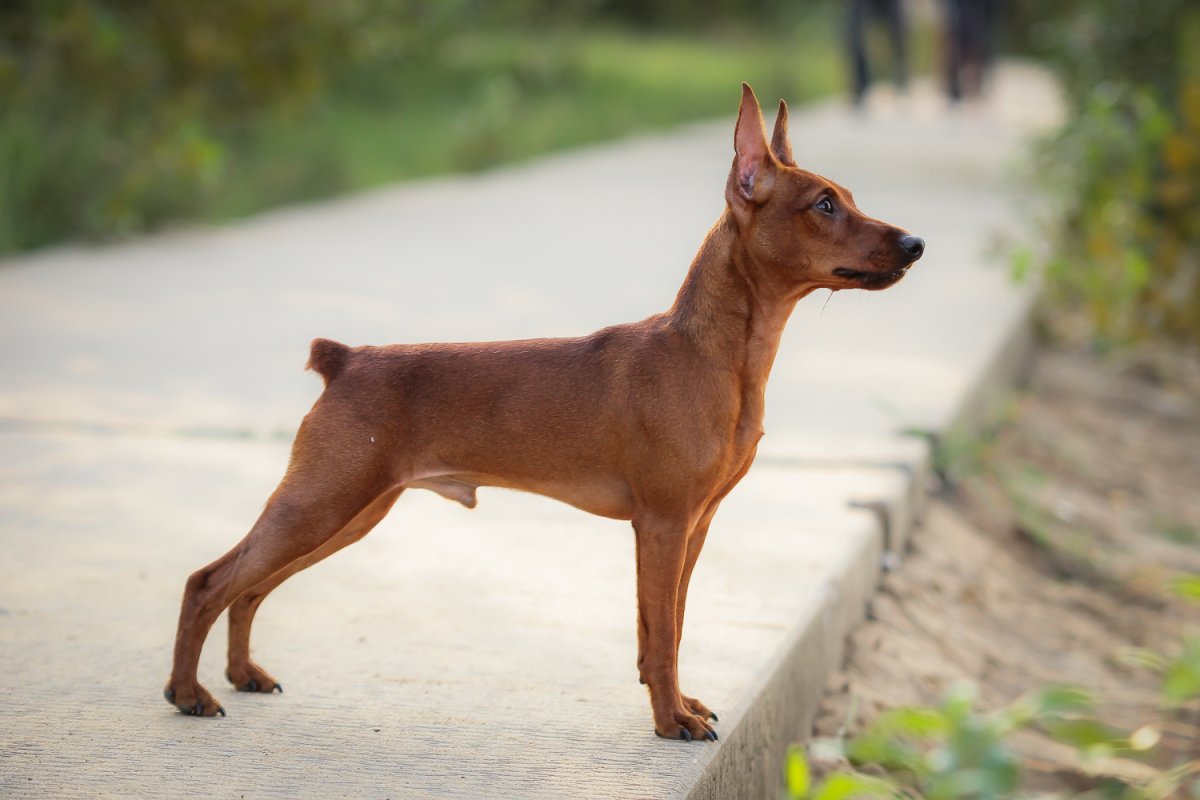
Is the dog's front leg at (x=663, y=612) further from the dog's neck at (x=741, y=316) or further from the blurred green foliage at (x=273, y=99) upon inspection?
the blurred green foliage at (x=273, y=99)

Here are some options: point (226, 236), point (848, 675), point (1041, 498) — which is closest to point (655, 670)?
point (848, 675)

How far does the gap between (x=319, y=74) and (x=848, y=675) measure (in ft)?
25.6

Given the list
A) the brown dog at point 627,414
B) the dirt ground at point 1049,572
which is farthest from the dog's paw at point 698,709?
the dirt ground at point 1049,572

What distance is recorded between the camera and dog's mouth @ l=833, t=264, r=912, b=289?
2.63 m

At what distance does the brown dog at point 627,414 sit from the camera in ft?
8.73

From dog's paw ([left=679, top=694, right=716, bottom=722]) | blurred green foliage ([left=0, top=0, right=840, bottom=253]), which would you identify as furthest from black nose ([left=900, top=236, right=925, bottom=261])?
blurred green foliage ([left=0, top=0, right=840, bottom=253])

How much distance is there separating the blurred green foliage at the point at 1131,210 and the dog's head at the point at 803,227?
13.7ft

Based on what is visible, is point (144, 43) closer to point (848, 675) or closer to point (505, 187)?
point (505, 187)

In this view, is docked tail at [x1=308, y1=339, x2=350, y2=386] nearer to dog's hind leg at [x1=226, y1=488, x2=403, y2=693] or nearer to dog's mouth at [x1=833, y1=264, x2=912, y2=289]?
dog's hind leg at [x1=226, y1=488, x2=403, y2=693]

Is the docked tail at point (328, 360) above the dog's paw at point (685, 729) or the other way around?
above

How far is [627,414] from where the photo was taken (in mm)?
2691

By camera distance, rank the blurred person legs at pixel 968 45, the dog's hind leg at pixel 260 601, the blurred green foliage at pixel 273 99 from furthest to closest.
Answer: the blurred person legs at pixel 968 45 < the blurred green foliage at pixel 273 99 < the dog's hind leg at pixel 260 601

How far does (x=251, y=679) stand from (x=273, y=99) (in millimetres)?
7910

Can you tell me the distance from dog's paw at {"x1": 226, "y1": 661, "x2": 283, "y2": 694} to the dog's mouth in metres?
1.23
